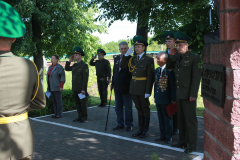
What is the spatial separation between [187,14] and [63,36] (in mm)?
6238

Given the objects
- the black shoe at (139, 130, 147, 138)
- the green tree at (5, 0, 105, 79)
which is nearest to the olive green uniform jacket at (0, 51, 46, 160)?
the black shoe at (139, 130, 147, 138)

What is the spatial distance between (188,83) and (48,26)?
11.2 m

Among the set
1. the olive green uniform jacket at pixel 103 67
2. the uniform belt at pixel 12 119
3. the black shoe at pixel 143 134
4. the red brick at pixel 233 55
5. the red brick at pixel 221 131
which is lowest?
the black shoe at pixel 143 134

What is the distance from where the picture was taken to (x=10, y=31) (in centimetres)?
258

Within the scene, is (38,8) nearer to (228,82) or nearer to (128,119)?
(128,119)

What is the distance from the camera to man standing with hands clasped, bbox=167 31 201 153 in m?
5.16

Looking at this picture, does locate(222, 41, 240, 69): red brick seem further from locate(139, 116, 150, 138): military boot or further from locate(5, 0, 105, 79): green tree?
locate(5, 0, 105, 79): green tree

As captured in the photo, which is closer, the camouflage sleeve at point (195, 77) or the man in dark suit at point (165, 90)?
the camouflage sleeve at point (195, 77)

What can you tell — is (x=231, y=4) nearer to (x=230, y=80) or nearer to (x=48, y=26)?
(x=230, y=80)

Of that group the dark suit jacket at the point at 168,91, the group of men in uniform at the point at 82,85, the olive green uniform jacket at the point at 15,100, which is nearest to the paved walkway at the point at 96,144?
the group of men in uniform at the point at 82,85

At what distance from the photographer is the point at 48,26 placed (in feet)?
48.7

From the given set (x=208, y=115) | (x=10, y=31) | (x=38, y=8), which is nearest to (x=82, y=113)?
(x=208, y=115)

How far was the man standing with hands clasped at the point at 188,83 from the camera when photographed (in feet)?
16.9

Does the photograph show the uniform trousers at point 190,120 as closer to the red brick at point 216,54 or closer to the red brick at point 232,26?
the red brick at point 216,54
